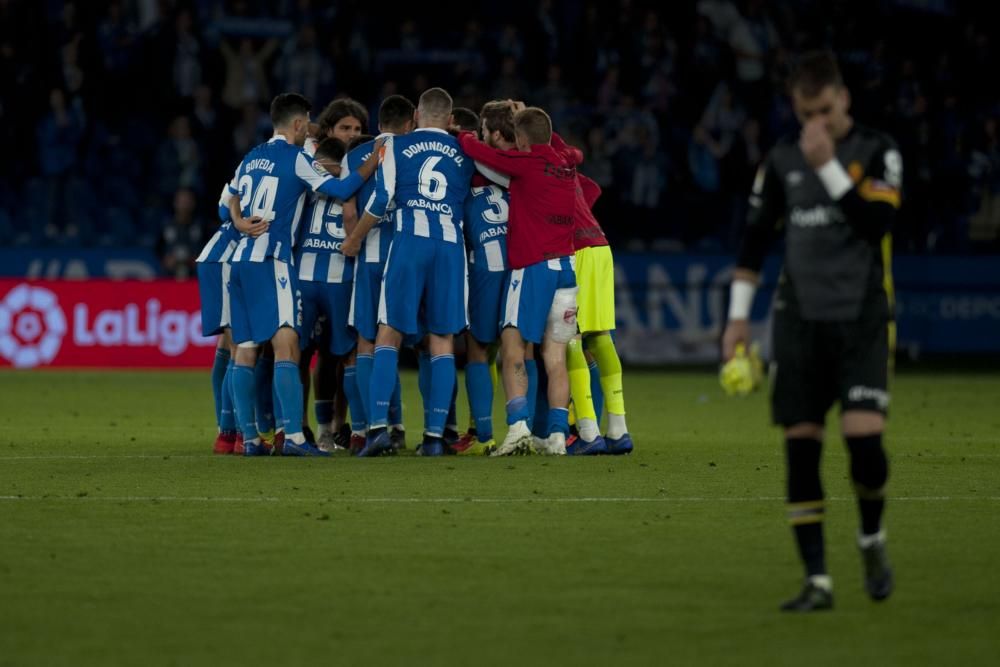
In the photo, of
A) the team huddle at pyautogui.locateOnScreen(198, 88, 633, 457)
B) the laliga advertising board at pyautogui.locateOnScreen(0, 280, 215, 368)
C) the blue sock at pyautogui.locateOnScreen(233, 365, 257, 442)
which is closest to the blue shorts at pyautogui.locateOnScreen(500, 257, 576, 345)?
the team huddle at pyautogui.locateOnScreen(198, 88, 633, 457)

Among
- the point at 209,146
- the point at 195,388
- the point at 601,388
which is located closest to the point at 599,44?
the point at 209,146

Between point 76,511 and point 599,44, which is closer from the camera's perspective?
point 76,511

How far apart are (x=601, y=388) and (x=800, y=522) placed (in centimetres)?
653

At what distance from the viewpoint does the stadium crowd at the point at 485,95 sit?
2486 centimetres

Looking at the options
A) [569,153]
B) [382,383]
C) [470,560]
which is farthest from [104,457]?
[470,560]

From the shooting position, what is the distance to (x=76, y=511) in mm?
9055

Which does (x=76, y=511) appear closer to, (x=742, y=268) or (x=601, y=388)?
(x=742, y=268)

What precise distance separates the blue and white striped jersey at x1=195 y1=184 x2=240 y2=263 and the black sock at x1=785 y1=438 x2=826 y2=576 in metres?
6.41

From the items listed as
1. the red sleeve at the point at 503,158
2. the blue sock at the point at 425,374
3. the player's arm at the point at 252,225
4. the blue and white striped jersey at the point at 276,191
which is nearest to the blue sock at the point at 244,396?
the blue and white striped jersey at the point at 276,191

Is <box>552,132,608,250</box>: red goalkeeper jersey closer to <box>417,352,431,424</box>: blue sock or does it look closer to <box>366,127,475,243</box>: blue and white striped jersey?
<box>366,127,475,243</box>: blue and white striped jersey

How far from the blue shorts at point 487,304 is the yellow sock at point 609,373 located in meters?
0.76

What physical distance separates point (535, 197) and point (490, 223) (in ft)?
1.46

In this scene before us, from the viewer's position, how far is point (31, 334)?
23.1 m

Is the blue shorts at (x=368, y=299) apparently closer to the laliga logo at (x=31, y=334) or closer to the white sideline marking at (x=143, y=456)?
the white sideline marking at (x=143, y=456)
